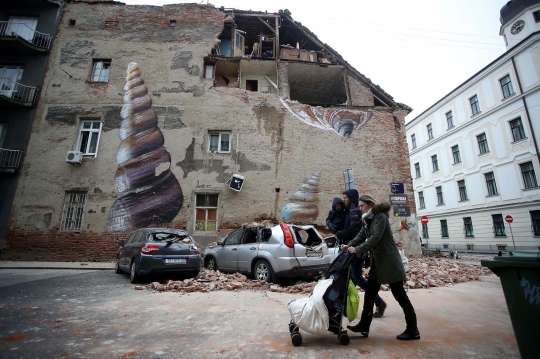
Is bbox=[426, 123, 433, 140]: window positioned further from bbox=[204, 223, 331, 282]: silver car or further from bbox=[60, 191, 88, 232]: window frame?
bbox=[60, 191, 88, 232]: window frame

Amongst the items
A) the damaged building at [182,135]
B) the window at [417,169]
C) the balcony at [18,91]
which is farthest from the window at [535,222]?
the balcony at [18,91]

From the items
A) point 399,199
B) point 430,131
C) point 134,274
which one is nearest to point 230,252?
point 134,274

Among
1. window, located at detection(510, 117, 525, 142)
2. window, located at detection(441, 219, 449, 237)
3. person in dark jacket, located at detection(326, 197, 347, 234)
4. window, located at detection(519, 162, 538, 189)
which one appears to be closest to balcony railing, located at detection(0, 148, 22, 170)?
person in dark jacket, located at detection(326, 197, 347, 234)

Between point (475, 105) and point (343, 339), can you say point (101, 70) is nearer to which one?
point (343, 339)

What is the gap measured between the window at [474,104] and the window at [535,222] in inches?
369

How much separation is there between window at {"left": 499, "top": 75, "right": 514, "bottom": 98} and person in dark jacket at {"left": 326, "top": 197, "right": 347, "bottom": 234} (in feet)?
78.8

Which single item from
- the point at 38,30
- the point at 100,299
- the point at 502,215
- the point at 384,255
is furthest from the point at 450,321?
the point at 502,215

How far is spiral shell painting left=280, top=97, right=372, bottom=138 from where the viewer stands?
13891mm

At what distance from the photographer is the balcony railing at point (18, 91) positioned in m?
13.0

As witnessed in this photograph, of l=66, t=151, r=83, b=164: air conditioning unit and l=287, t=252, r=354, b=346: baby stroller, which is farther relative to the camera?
l=66, t=151, r=83, b=164: air conditioning unit

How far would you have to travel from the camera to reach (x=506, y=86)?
2083cm

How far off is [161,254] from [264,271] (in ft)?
8.39

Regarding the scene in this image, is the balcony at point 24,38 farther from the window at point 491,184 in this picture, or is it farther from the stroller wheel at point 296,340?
the window at point 491,184

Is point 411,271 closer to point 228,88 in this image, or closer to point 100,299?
point 100,299
